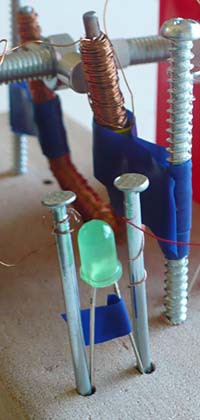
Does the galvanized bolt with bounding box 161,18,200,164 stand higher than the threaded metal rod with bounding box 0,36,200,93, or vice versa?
the galvanized bolt with bounding box 161,18,200,164

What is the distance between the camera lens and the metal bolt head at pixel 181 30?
47 cm

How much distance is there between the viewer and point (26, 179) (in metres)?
0.93

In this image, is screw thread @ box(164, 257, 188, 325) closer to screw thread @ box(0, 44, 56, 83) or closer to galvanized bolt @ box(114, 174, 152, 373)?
galvanized bolt @ box(114, 174, 152, 373)

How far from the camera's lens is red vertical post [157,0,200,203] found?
0.75 meters

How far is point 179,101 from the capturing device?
508mm

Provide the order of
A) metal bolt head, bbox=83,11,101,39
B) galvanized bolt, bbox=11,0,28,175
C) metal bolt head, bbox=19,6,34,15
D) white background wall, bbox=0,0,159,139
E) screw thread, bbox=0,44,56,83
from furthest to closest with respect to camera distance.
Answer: white background wall, bbox=0,0,159,139
galvanized bolt, bbox=11,0,28,175
metal bolt head, bbox=19,6,34,15
screw thread, bbox=0,44,56,83
metal bolt head, bbox=83,11,101,39

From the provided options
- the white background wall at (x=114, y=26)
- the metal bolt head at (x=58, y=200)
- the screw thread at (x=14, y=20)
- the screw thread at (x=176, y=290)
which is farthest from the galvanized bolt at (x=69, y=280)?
the white background wall at (x=114, y=26)

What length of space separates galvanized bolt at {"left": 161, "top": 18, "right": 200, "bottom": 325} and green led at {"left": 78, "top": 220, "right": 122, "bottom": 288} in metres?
0.09

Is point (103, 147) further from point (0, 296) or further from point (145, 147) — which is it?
point (0, 296)

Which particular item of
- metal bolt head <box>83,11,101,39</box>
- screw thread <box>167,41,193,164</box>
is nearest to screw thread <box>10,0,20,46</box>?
metal bolt head <box>83,11,101,39</box>

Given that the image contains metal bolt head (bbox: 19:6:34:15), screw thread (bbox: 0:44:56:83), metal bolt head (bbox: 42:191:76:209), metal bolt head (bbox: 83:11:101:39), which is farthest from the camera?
metal bolt head (bbox: 19:6:34:15)

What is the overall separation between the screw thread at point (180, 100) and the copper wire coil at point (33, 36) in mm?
317

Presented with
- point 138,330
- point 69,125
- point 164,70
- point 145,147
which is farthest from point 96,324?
point 69,125

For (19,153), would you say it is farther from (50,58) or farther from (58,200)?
(58,200)
